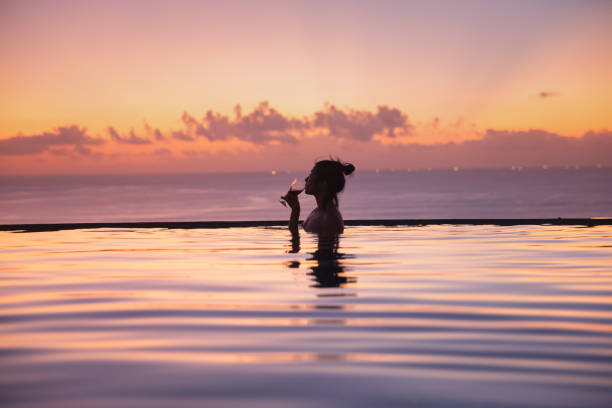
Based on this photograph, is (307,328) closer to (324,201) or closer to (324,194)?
(324,194)

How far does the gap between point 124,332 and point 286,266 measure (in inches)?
168

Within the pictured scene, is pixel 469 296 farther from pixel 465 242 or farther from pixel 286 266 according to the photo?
pixel 465 242

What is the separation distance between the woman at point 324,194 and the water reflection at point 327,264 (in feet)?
3.88

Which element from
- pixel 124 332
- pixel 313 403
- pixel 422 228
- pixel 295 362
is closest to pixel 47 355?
pixel 124 332

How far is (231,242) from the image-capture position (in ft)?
45.7

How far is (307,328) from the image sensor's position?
5926 mm

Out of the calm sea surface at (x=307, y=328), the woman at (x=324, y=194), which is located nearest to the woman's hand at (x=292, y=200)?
the woman at (x=324, y=194)

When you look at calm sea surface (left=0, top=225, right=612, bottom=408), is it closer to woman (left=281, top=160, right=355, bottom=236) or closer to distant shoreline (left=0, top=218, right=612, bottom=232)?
woman (left=281, top=160, right=355, bottom=236)

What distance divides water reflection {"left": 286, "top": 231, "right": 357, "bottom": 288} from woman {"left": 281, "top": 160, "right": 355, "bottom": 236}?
118 cm

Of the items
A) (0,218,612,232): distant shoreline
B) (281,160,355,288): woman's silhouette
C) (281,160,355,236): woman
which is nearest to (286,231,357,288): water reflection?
(281,160,355,288): woman's silhouette

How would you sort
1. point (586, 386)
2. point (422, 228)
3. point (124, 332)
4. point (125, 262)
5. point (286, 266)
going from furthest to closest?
point (422, 228) → point (125, 262) → point (286, 266) → point (124, 332) → point (586, 386)

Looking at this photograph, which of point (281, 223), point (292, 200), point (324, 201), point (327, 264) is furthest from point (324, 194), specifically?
point (327, 264)

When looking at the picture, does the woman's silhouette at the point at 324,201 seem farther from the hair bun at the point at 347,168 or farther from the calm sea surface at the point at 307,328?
the calm sea surface at the point at 307,328

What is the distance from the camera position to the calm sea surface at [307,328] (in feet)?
13.8
